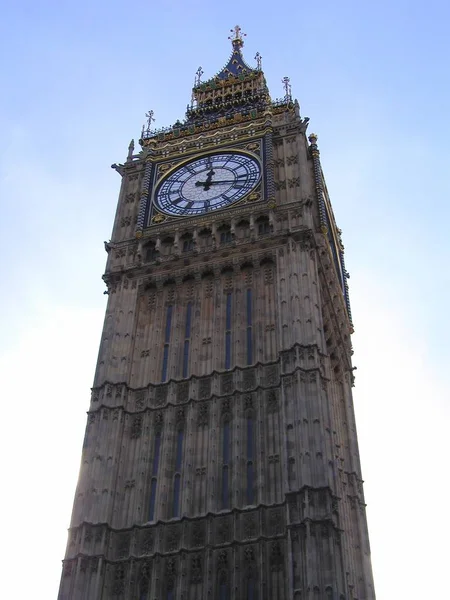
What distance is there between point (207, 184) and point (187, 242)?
14.5 feet

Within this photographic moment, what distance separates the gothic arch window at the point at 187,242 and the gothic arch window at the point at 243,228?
239cm

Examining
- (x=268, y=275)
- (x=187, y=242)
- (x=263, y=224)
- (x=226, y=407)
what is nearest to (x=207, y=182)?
(x=187, y=242)

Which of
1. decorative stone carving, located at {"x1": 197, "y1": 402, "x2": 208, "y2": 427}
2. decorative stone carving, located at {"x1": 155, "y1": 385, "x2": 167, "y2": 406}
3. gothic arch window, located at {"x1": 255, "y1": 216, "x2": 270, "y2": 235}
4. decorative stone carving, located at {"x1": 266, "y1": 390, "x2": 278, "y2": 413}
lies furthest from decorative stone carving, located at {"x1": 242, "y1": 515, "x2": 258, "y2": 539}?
gothic arch window, located at {"x1": 255, "y1": 216, "x2": 270, "y2": 235}

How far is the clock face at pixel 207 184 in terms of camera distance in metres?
44.4

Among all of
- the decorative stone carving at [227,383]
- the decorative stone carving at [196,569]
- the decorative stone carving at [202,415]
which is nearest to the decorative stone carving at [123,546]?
the decorative stone carving at [196,569]

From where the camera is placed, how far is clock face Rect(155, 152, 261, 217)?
4438 centimetres

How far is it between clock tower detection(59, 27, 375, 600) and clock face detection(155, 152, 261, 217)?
0.11 meters

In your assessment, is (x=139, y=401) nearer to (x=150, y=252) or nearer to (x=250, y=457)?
(x=250, y=457)

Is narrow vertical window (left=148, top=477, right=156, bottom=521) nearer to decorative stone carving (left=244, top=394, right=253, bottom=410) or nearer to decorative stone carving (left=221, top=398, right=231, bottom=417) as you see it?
decorative stone carving (left=221, top=398, right=231, bottom=417)

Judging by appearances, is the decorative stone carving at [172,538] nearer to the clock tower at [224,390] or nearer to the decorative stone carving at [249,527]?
the clock tower at [224,390]

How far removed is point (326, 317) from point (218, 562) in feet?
51.4

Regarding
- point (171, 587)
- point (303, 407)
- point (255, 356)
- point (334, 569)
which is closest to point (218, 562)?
point (171, 587)

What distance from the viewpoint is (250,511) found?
3028 centimetres

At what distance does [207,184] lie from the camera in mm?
45719
